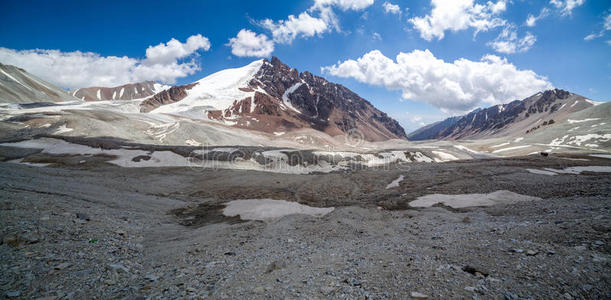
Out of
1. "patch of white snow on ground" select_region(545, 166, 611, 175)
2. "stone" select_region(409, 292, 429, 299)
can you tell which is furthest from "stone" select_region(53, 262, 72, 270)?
"patch of white snow on ground" select_region(545, 166, 611, 175)

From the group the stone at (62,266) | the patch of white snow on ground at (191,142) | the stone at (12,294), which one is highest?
the patch of white snow on ground at (191,142)

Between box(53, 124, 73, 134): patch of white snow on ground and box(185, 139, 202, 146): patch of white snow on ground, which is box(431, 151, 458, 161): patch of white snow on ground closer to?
box(185, 139, 202, 146): patch of white snow on ground

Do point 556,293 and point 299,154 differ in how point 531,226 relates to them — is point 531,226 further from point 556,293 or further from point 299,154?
point 299,154

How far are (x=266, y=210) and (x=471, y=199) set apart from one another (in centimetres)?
1670

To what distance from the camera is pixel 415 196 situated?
22344 millimetres

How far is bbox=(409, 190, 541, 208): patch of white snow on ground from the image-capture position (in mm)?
18375

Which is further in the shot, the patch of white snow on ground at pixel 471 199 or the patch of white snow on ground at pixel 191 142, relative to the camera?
the patch of white snow on ground at pixel 191 142

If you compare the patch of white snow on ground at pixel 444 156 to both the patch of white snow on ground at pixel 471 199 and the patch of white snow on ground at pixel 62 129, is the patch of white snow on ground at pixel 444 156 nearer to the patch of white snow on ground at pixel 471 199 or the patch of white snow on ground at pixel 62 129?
the patch of white snow on ground at pixel 471 199

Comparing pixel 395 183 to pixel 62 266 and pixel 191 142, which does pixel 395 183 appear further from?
pixel 191 142

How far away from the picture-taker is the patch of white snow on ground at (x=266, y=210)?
17.9m

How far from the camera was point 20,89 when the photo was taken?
16312 centimetres

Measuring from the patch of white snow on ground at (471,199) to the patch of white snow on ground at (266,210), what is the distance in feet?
26.8

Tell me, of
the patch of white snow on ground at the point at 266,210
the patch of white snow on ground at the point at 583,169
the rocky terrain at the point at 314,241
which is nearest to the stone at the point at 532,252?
the rocky terrain at the point at 314,241

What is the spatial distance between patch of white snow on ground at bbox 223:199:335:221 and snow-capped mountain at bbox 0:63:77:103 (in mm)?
201767
